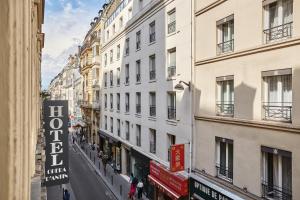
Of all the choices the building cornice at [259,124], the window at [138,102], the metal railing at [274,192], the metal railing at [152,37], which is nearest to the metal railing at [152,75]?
the metal railing at [152,37]

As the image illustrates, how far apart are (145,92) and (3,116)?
22568 mm

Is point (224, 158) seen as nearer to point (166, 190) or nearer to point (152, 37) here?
point (166, 190)

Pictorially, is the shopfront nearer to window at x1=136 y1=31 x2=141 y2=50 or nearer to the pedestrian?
the pedestrian

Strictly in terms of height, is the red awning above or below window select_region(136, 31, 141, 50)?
below

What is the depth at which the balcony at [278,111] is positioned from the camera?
35.2ft

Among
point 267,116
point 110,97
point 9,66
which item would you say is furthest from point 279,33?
point 110,97

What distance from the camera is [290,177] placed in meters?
10.8

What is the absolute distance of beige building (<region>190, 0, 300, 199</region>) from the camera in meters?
10.7

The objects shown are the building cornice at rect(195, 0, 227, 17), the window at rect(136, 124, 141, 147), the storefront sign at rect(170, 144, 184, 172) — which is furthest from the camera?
the window at rect(136, 124, 141, 147)

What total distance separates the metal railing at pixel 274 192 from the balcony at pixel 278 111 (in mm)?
2408

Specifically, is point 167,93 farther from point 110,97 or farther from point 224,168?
point 110,97

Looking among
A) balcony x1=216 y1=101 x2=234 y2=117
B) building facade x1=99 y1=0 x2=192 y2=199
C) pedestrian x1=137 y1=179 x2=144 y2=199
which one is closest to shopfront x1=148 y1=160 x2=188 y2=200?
building facade x1=99 y1=0 x2=192 y2=199

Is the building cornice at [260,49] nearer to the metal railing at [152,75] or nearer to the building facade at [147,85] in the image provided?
the building facade at [147,85]

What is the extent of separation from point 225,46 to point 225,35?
22.8 inches
